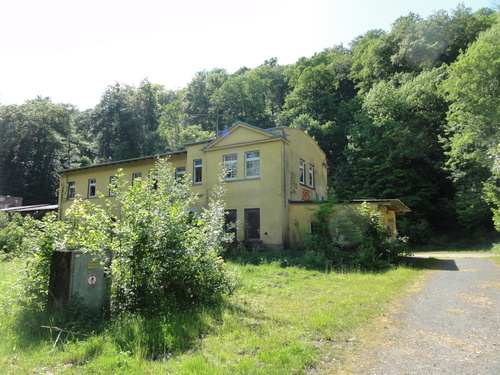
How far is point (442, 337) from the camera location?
4.98 m

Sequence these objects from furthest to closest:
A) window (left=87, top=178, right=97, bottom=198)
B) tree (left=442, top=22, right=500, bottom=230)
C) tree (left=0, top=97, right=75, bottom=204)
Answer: tree (left=0, top=97, right=75, bottom=204) → window (left=87, top=178, right=97, bottom=198) → tree (left=442, top=22, right=500, bottom=230)

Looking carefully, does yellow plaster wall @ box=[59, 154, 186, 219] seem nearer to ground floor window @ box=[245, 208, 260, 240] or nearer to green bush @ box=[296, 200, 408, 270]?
ground floor window @ box=[245, 208, 260, 240]

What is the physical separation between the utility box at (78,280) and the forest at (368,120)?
775 inches

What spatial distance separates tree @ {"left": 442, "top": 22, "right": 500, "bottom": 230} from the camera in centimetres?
2308

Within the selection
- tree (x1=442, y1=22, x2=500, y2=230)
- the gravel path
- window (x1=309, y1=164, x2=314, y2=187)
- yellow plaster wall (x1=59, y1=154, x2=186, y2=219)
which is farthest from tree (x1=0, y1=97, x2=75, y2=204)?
the gravel path

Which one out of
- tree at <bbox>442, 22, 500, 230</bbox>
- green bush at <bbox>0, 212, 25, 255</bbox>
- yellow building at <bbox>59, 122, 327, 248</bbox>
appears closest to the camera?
green bush at <bbox>0, 212, 25, 255</bbox>

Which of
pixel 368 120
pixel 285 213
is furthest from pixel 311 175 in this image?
pixel 368 120

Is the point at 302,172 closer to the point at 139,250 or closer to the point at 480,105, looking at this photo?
the point at 480,105

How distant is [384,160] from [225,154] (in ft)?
63.5

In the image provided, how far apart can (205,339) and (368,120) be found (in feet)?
110

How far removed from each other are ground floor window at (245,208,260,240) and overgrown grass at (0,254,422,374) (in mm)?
10502

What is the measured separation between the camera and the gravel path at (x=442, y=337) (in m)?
3.95

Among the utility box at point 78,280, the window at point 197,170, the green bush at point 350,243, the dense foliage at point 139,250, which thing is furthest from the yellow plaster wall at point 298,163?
the utility box at point 78,280

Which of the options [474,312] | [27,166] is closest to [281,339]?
[474,312]
